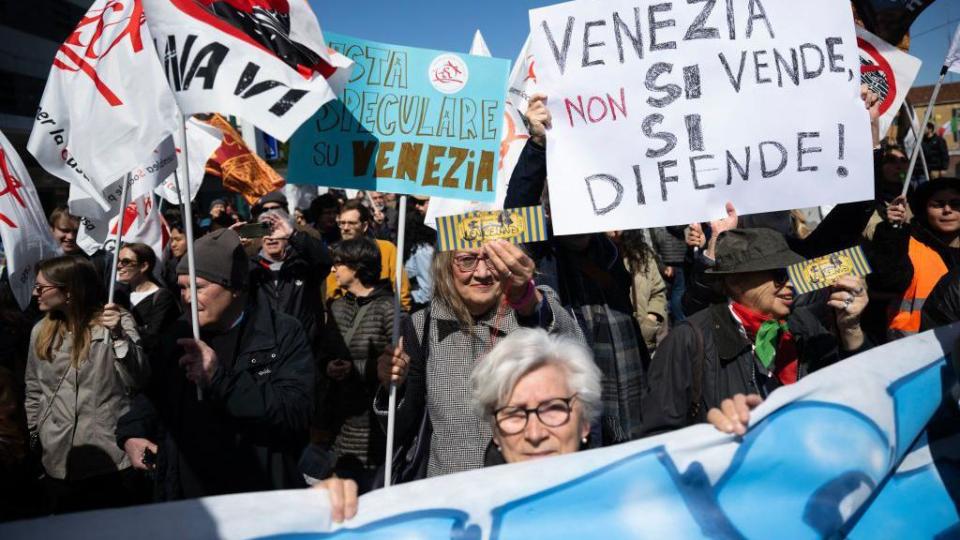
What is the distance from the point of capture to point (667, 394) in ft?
8.89

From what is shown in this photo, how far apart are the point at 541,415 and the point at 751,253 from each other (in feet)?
3.83

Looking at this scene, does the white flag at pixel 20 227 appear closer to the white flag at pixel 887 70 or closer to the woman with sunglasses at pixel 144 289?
the woman with sunglasses at pixel 144 289

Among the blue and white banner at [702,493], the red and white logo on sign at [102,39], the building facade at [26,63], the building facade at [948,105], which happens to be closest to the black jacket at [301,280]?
the red and white logo on sign at [102,39]

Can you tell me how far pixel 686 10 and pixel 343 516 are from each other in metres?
Answer: 2.37

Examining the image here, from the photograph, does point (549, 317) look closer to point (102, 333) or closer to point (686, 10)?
point (686, 10)

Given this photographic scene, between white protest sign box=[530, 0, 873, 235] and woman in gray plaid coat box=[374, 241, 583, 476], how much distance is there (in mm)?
310

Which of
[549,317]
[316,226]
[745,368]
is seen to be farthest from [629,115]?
[316,226]

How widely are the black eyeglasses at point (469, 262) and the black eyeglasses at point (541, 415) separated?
88 cm

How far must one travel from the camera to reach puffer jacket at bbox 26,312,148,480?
3832 mm

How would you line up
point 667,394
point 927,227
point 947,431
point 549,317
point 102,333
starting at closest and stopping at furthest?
point 947,431
point 667,394
point 549,317
point 102,333
point 927,227

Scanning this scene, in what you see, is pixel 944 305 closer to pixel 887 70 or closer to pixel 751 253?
pixel 751 253

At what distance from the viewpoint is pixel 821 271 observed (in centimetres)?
292

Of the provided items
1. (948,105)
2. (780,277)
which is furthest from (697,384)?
(948,105)

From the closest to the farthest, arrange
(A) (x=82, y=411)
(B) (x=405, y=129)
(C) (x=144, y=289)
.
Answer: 1. (B) (x=405, y=129)
2. (A) (x=82, y=411)
3. (C) (x=144, y=289)
